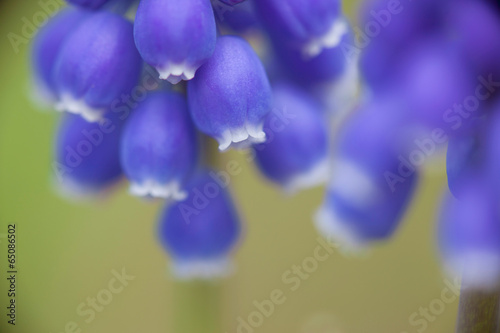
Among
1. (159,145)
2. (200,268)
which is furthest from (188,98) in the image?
(200,268)

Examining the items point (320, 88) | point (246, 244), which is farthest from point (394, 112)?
point (246, 244)

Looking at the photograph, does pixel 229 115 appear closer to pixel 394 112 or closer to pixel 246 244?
pixel 394 112

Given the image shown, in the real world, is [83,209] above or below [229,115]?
below

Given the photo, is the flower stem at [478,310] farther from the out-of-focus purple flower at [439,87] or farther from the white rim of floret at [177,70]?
the white rim of floret at [177,70]

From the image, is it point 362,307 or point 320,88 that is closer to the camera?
point 320,88

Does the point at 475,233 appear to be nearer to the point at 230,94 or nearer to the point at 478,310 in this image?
the point at 478,310

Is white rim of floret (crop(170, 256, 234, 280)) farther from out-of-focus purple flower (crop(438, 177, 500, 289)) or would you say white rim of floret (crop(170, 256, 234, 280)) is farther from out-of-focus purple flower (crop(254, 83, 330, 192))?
out-of-focus purple flower (crop(438, 177, 500, 289))
